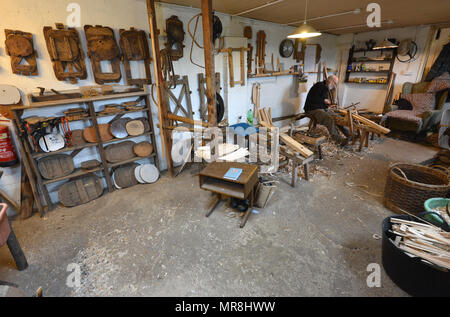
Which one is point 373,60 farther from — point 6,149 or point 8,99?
point 6,149

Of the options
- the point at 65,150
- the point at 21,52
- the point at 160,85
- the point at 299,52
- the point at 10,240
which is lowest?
the point at 10,240

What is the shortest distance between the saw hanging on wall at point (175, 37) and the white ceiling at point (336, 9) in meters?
0.29

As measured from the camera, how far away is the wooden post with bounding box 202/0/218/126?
2467mm

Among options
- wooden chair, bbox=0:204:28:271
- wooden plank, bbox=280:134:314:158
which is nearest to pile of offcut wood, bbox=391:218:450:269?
wooden plank, bbox=280:134:314:158

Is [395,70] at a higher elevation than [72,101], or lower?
higher

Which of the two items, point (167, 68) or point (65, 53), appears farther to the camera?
point (167, 68)

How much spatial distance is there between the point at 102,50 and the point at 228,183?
2462 mm

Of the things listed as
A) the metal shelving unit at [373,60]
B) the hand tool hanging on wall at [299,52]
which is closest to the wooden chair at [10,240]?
the hand tool hanging on wall at [299,52]

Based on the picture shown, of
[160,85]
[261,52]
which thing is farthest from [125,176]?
[261,52]

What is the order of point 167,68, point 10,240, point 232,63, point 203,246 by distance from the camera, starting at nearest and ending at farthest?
point 10,240
point 203,246
point 167,68
point 232,63

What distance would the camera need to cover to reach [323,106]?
17.7 ft

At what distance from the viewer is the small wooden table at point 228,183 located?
8.02 feet

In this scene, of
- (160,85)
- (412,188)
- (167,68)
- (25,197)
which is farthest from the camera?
(167,68)

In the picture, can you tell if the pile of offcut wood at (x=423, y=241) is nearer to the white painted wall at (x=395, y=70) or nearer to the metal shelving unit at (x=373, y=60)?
the white painted wall at (x=395, y=70)
